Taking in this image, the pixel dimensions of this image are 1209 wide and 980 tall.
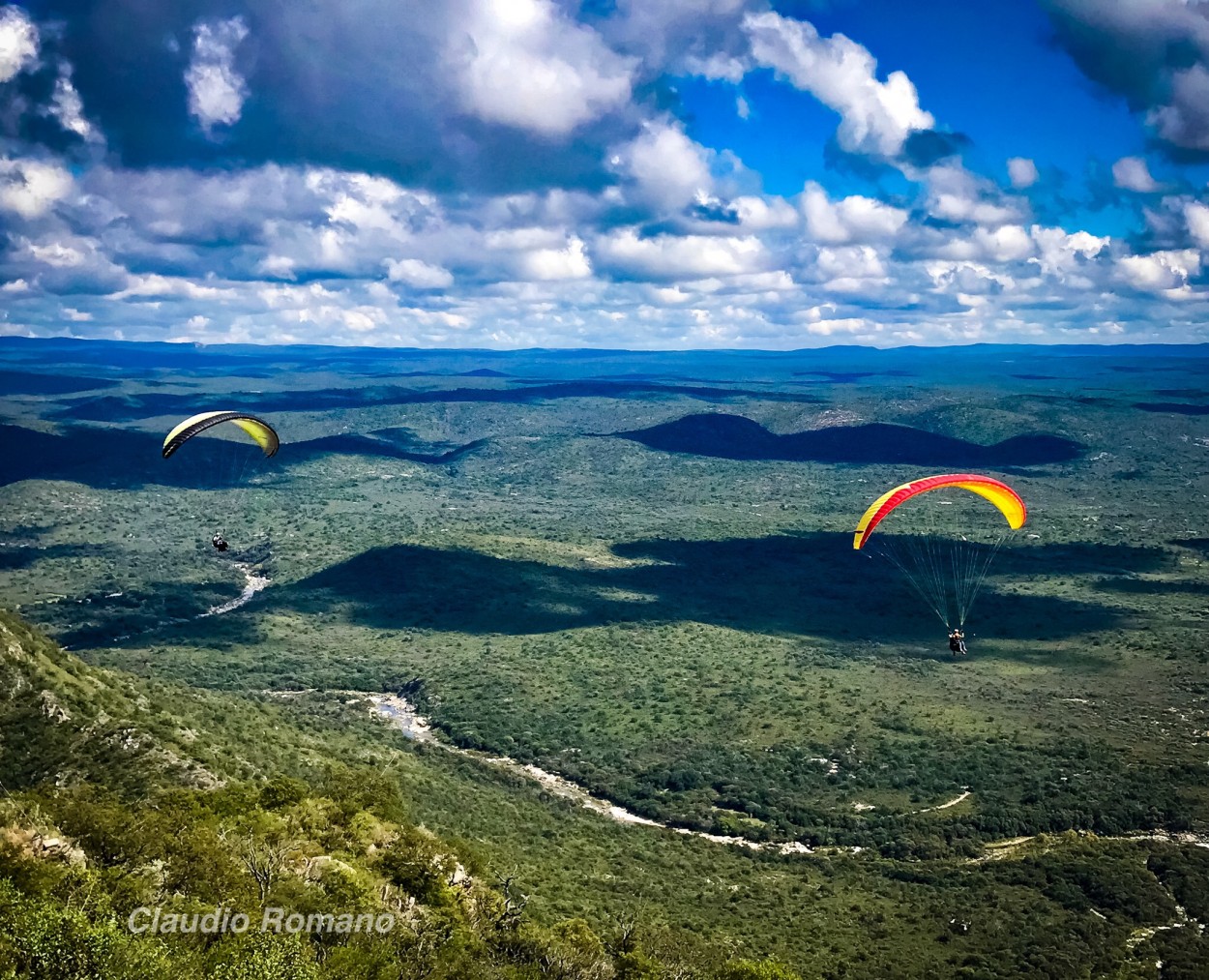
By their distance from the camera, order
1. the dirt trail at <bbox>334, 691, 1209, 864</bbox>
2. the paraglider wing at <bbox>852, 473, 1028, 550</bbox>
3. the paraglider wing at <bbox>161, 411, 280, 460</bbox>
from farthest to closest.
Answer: the dirt trail at <bbox>334, 691, 1209, 864</bbox> → the paraglider wing at <bbox>161, 411, 280, 460</bbox> → the paraglider wing at <bbox>852, 473, 1028, 550</bbox>

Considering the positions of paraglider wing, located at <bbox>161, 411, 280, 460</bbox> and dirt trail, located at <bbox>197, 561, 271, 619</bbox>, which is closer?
paraglider wing, located at <bbox>161, 411, 280, 460</bbox>

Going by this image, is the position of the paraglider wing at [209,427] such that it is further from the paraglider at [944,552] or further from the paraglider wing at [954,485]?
the paraglider at [944,552]

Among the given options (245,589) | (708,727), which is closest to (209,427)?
(708,727)

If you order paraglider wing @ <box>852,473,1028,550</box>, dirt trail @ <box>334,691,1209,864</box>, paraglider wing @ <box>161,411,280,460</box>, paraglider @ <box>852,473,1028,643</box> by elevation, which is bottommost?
dirt trail @ <box>334,691,1209,864</box>

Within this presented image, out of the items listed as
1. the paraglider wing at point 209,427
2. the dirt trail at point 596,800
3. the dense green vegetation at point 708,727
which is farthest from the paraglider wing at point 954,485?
the paraglider wing at point 209,427

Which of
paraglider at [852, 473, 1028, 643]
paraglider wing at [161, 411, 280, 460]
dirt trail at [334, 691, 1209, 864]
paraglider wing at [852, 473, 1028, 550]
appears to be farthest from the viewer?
paraglider at [852, 473, 1028, 643]

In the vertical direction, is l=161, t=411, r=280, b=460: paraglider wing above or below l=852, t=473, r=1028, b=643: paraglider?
above

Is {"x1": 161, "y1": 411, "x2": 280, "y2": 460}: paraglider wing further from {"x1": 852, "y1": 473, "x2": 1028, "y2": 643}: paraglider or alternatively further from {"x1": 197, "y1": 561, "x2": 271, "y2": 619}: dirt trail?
{"x1": 852, "y1": 473, "x2": 1028, "y2": 643}: paraglider

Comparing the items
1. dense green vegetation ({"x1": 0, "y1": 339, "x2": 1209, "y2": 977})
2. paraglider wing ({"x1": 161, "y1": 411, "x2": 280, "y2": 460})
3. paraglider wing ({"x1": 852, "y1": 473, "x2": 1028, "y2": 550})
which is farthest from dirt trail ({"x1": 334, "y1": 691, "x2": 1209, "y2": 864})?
paraglider wing ({"x1": 161, "y1": 411, "x2": 280, "y2": 460})

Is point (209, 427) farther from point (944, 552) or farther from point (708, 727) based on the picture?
point (944, 552)

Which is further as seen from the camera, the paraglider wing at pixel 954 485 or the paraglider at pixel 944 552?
the paraglider at pixel 944 552

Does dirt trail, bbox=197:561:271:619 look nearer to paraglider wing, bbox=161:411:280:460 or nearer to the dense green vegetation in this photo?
the dense green vegetation

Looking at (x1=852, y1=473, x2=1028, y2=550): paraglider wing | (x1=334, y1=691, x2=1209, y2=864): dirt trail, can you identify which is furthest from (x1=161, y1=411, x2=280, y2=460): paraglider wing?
(x1=852, y1=473, x2=1028, y2=550): paraglider wing
